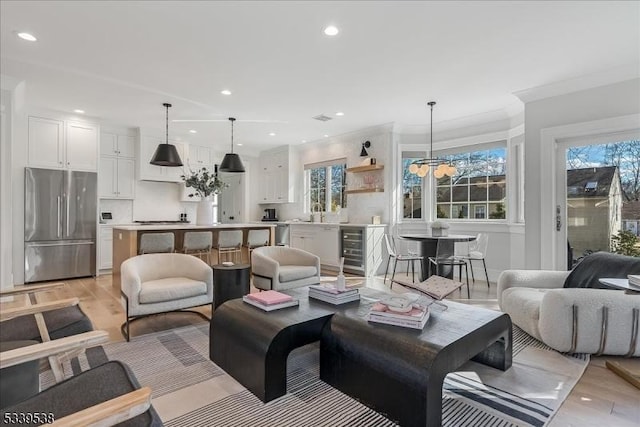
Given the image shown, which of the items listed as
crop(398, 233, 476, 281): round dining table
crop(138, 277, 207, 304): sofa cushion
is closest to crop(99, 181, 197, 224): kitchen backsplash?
crop(138, 277, 207, 304): sofa cushion

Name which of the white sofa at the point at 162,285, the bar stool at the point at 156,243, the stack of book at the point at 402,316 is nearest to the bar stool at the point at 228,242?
the bar stool at the point at 156,243

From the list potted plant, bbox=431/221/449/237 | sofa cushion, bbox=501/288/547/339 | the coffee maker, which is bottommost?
sofa cushion, bbox=501/288/547/339

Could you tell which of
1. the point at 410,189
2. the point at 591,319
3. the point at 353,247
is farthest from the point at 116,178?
the point at 591,319

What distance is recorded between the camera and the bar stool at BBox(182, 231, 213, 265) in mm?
4648

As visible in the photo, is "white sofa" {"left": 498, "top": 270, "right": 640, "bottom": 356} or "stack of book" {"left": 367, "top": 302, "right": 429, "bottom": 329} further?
"white sofa" {"left": 498, "top": 270, "right": 640, "bottom": 356}

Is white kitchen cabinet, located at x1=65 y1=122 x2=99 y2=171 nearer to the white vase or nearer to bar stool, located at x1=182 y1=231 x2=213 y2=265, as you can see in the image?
the white vase

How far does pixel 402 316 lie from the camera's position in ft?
6.40

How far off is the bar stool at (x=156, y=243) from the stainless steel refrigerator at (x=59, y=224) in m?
2.14

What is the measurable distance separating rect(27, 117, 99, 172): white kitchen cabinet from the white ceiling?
42 centimetres

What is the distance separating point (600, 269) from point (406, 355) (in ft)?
7.54

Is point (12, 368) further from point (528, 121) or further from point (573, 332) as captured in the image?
point (528, 121)

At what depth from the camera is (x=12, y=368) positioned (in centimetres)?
147

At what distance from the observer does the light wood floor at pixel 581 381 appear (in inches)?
70.4

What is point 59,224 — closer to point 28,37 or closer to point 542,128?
point 28,37
